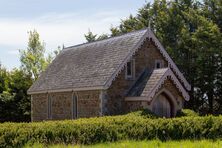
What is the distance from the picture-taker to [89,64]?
3606 centimetres

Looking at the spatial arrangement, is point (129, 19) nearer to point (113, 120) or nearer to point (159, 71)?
point (159, 71)

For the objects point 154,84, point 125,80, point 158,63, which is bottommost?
point 154,84

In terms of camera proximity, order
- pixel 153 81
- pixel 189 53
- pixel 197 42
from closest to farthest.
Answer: pixel 153 81 → pixel 197 42 → pixel 189 53

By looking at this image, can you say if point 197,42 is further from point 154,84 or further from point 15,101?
point 15,101

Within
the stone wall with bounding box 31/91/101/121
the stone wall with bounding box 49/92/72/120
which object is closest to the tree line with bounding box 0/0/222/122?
the stone wall with bounding box 31/91/101/121

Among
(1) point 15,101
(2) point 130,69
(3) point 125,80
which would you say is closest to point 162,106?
(3) point 125,80

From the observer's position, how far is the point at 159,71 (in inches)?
1238

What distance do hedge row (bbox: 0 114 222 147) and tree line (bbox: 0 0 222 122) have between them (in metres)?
20.3

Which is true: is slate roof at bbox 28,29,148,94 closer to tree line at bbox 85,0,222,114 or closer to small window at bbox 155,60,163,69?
small window at bbox 155,60,163,69

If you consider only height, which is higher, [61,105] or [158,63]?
[158,63]

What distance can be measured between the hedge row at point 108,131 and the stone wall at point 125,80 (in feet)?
29.3

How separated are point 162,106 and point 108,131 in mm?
11447

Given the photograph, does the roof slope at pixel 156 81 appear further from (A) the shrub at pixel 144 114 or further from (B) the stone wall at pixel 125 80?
(B) the stone wall at pixel 125 80

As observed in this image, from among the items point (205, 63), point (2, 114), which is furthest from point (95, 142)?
point (2, 114)
